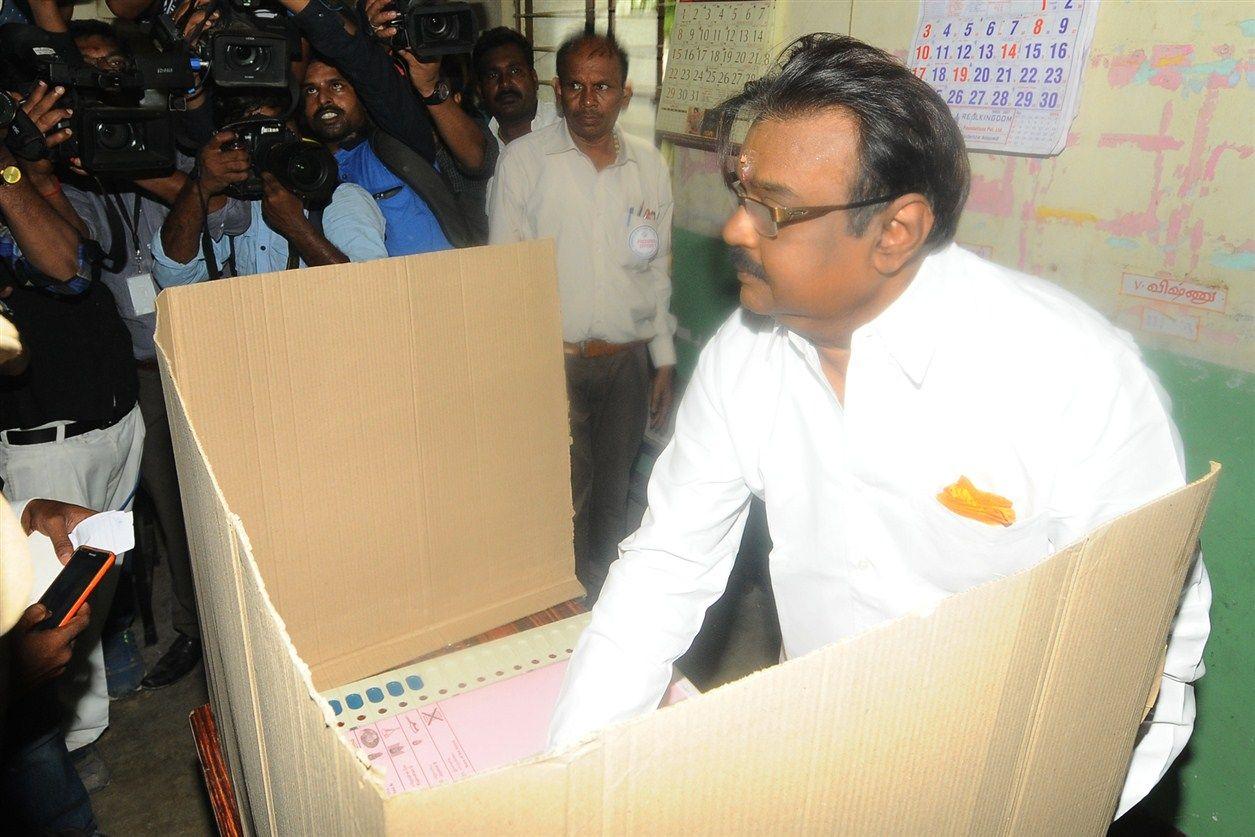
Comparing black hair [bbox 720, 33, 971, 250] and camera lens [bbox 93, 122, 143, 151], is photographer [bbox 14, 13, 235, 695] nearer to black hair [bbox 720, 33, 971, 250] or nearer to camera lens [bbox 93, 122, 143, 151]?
camera lens [bbox 93, 122, 143, 151]

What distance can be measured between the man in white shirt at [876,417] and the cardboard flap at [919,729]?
0.90ft

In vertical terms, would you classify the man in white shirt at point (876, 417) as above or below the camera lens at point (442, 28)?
below

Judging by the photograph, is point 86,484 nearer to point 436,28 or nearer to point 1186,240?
point 436,28

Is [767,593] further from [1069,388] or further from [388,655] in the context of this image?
[1069,388]

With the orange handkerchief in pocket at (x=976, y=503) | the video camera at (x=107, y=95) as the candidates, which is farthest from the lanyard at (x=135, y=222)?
the orange handkerchief in pocket at (x=976, y=503)

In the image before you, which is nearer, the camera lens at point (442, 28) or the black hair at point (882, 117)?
the black hair at point (882, 117)

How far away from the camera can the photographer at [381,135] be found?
2008 millimetres

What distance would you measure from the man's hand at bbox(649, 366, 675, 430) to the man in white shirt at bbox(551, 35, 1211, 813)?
147 cm

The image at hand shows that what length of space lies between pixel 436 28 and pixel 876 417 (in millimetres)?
1556

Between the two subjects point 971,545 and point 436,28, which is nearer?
point 971,545

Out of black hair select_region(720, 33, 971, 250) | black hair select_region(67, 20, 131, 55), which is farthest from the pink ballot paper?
black hair select_region(67, 20, 131, 55)

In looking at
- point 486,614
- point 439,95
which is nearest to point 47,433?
point 486,614

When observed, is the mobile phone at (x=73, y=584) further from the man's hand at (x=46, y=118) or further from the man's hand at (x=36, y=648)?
the man's hand at (x=46, y=118)

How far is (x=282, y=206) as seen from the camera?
1.87m
